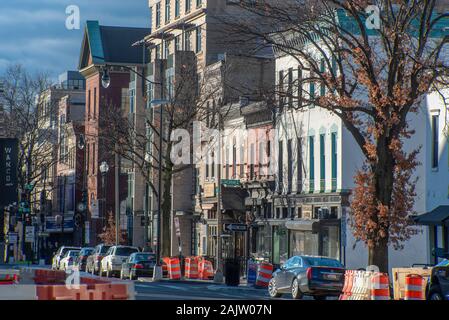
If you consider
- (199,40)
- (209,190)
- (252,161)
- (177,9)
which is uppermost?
(177,9)

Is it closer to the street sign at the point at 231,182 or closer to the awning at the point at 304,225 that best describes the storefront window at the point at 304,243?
the awning at the point at 304,225

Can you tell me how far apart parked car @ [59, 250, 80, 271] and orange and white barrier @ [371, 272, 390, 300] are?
36.4 meters

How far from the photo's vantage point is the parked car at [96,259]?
2397 inches

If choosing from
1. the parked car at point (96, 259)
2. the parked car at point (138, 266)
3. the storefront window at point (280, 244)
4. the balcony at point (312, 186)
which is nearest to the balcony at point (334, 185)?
the balcony at point (312, 186)

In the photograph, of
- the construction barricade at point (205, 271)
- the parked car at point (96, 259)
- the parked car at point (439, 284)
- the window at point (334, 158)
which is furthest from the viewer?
the parked car at point (96, 259)

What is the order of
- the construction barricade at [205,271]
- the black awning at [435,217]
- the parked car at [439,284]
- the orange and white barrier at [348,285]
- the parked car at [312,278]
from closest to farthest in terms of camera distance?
the parked car at [439,284], the orange and white barrier at [348,285], the parked car at [312,278], the black awning at [435,217], the construction barricade at [205,271]

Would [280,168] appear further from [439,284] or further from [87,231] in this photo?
A: [87,231]

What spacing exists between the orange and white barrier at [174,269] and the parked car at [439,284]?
94.9 feet

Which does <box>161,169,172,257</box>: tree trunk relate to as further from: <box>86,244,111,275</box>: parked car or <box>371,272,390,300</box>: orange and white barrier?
<box>371,272,390,300</box>: orange and white barrier

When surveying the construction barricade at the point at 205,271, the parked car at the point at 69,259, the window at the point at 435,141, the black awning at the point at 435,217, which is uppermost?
the window at the point at 435,141

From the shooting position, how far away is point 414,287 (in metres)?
30.5

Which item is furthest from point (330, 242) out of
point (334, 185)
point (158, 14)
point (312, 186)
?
point (158, 14)

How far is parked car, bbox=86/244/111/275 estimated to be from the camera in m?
60.9

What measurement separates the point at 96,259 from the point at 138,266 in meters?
6.84
